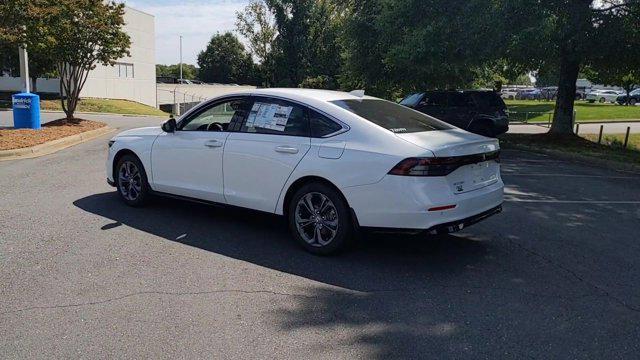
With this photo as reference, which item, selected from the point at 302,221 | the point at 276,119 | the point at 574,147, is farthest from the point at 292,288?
the point at 574,147

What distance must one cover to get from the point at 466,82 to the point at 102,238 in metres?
26.0

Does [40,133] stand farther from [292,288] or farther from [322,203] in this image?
[292,288]

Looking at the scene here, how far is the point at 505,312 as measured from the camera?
4098mm

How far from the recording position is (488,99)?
637 inches

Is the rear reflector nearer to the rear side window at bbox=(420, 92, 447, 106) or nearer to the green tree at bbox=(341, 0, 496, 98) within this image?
the green tree at bbox=(341, 0, 496, 98)

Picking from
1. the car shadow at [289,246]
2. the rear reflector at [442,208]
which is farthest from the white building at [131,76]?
the rear reflector at [442,208]

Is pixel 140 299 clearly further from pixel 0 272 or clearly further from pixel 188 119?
pixel 188 119

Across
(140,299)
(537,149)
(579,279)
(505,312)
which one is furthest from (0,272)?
(537,149)

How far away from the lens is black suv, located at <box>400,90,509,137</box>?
52.5ft

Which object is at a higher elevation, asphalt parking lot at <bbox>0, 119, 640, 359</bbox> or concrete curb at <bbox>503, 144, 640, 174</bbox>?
concrete curb at <bbox>503, 144, 640, 174</bbox>

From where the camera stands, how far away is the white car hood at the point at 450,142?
4.84 metres

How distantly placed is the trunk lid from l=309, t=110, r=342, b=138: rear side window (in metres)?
0.65

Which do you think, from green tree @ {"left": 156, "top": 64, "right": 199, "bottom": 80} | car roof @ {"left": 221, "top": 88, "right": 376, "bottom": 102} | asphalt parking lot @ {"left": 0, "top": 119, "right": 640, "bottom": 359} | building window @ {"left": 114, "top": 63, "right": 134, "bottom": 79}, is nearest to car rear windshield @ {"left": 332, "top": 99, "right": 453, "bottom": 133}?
car roof @ {"left": 221, "top": 88, "right": 376, "bottom": 102}

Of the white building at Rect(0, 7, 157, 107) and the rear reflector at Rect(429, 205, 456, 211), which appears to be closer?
the rear reflector at Rect(429, 205, 456, 211)
